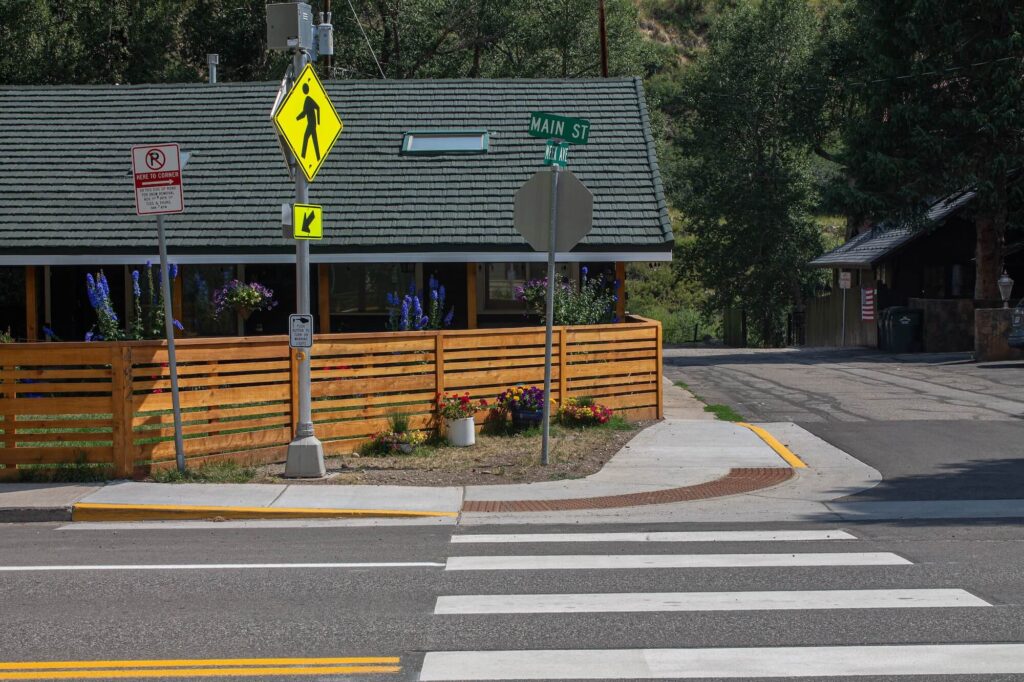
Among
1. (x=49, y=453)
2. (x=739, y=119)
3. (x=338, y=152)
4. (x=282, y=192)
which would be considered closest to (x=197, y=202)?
(x=282, y=192)

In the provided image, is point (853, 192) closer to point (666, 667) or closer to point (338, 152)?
point (338, 152)

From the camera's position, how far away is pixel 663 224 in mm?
18578

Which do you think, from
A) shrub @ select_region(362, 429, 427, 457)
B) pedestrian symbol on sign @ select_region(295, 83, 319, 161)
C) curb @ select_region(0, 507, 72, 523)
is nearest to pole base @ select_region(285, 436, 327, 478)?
shrub @ select_region(362, 429, 427, 457)

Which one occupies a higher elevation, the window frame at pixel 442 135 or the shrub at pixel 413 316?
the window frame at pixel 442 135

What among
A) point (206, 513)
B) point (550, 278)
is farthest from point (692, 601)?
point (550, 278)

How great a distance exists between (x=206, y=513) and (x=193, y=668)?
457cm

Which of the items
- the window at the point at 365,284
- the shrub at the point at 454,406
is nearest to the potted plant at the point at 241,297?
the window at the point at 365,284

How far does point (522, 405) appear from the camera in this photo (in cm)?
1441

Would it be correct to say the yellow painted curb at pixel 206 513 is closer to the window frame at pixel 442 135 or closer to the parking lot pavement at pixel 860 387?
the parking lot pavement at pixel 860 387

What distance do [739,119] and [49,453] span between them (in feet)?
117

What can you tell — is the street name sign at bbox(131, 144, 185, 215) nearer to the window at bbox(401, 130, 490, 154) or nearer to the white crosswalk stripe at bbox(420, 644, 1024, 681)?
the white crosswalk stripe at bbox(420, 644, 1024, 681)

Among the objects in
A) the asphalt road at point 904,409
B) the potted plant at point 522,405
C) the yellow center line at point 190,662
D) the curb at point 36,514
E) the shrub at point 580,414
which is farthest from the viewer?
the shrub at point 580,414

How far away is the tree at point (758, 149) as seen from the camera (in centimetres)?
4278

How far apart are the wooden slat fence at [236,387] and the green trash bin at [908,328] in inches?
753
